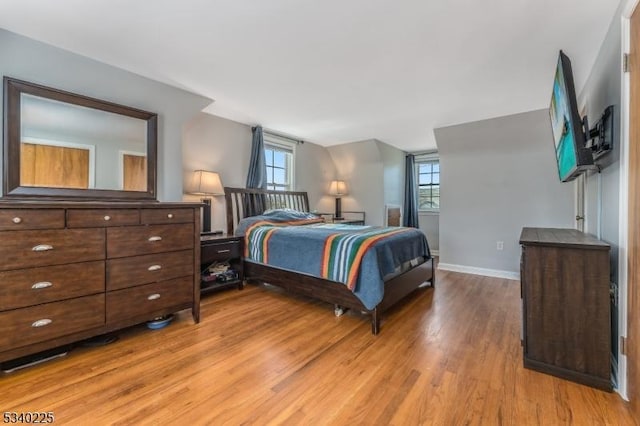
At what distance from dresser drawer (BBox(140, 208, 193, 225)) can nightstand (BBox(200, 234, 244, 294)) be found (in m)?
0.66

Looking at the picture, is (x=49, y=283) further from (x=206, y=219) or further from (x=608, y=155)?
(x=608, y=155)

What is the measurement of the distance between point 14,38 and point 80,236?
1592 mm

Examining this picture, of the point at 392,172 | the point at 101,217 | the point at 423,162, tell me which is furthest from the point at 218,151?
the point at 423,162

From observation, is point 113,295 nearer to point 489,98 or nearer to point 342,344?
point 342,344

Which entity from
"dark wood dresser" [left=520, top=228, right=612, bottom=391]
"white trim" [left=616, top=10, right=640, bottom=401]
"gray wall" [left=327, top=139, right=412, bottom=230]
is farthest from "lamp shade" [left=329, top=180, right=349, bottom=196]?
"white trim" [left=616, top=10, right=640, bottom=401]

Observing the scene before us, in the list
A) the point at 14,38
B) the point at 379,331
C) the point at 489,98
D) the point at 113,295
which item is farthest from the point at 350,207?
the point at 14,38

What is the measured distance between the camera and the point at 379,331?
2.35m

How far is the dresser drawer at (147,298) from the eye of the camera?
206cm

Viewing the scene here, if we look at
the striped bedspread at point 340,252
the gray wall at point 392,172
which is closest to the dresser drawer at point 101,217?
the striped bedspread at point 340,252

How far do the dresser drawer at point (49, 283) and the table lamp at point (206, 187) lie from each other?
5.19ft

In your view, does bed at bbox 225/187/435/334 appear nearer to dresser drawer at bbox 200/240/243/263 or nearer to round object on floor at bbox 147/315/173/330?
dresser drawer at bbox 200/240/243/263

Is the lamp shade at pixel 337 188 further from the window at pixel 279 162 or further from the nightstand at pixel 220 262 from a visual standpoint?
the nightstand at pixel 220 262

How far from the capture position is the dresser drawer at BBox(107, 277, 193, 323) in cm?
206

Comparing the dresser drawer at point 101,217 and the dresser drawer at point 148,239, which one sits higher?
the dresser drawer at point 101,217
